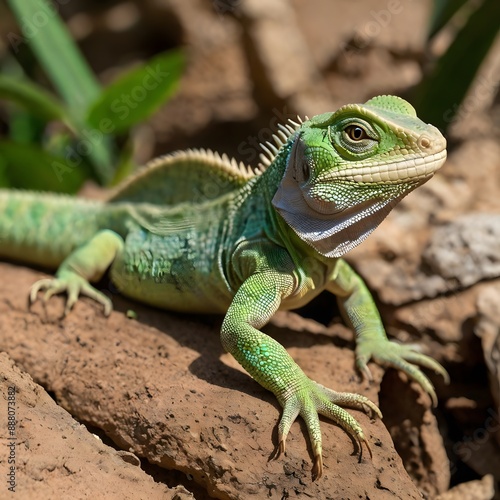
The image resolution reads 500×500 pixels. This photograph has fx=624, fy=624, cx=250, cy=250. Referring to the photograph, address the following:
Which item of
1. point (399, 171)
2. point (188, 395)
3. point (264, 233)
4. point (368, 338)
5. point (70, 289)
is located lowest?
point (368, 338)

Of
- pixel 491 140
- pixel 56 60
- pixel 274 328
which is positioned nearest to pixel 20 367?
pixel 274 328

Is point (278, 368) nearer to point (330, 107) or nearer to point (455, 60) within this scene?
point (455, 60)

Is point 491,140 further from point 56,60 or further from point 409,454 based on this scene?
point 56,60

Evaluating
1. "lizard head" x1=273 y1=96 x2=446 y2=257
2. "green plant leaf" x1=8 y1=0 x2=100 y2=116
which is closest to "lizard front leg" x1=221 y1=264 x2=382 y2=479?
"lizard head" x1=273 y1=96 x2=446 y2=257

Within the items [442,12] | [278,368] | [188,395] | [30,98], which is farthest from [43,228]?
[442,12]
